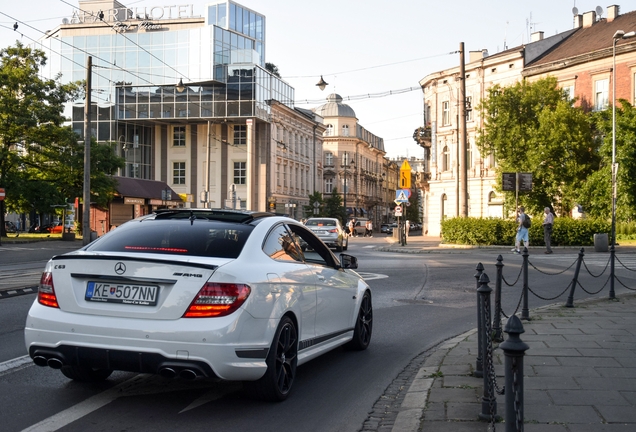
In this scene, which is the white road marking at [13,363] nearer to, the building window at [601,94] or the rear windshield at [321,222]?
the rear windshield at [321,222]

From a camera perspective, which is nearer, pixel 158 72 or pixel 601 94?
pixel 601 94

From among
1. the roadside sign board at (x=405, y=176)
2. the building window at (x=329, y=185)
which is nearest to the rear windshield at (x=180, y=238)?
the roadside sign board at (x=405, y=176)

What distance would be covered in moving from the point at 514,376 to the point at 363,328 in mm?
4720

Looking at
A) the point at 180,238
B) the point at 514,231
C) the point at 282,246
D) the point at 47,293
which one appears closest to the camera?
the point at 47,293

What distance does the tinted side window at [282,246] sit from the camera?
19.4 ft

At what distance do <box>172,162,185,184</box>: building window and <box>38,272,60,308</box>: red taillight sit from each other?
6491 centimetres

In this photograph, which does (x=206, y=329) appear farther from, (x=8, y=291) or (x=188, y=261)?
(x=8, y=291)

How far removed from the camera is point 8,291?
12.2 meters

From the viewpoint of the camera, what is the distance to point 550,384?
588cm

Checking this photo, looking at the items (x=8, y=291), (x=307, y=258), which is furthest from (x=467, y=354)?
(x=8, y=291)

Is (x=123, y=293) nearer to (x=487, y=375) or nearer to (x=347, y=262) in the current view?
(x=487, y=375)

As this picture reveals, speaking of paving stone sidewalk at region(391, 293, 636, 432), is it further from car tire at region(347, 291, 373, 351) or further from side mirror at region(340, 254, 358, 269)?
side mirror at region(340, 254, 358, 269)

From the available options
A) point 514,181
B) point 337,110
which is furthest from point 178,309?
point 337,110

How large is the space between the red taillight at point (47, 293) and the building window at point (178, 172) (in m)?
64.9
